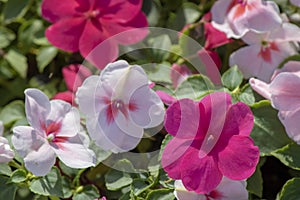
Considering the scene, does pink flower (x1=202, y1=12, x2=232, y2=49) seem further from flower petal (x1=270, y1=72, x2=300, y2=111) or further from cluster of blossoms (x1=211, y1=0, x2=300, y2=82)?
flower petal (x1=270, y1=72, x2=300, y2=111)

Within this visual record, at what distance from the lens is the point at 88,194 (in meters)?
0.97

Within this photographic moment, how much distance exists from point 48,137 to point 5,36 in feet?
1.36

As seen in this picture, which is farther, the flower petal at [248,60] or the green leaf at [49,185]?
the flower petal at [248,60]

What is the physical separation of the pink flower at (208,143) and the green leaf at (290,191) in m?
0.09

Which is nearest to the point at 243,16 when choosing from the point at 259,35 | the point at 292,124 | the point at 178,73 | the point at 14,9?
the point at 259,35

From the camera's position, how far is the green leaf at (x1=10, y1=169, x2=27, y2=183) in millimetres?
920

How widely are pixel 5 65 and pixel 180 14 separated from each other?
372 mm

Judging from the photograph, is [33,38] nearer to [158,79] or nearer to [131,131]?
[158,79]

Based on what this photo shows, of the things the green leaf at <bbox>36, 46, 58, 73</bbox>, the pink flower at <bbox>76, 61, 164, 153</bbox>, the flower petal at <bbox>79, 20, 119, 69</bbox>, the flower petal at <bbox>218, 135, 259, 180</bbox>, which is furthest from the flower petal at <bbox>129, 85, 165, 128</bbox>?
the green leaf at <bbox>36, 46, 58, 73</bbox>

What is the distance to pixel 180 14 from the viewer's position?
128cm

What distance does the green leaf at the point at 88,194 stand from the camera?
0.96m

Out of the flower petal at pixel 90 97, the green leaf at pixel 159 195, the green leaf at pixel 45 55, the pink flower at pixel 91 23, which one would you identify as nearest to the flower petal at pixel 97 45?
the pink flower at pixel 91 23

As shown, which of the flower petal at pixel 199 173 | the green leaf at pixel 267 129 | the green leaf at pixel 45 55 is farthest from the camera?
the green leaf at pixel 45 55

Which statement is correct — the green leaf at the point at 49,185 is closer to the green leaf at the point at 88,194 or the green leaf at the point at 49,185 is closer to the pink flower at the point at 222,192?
the green leaf at the point at 88,194
